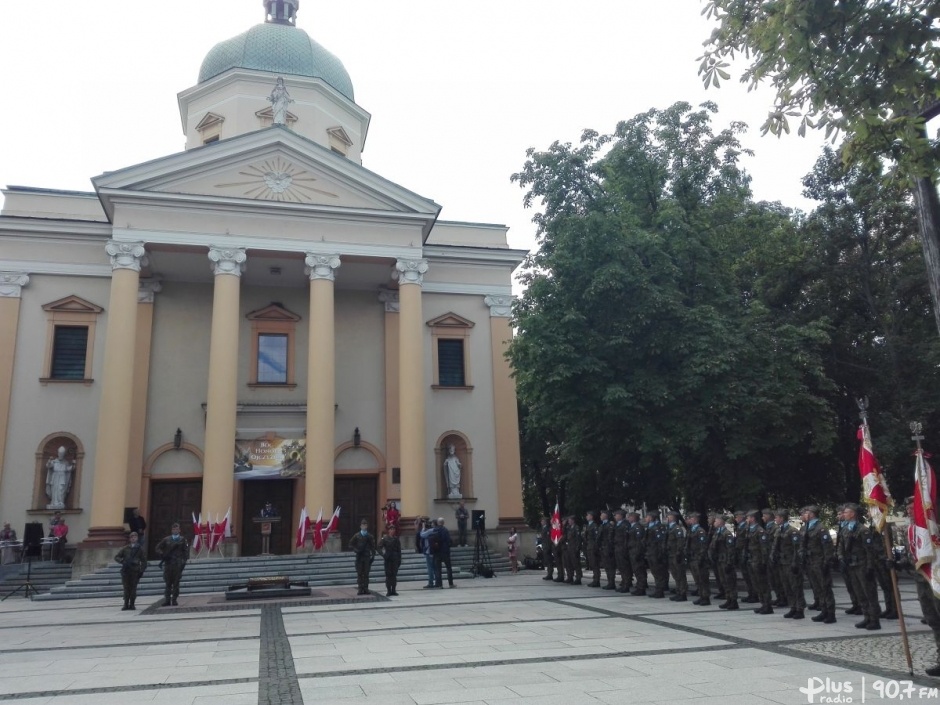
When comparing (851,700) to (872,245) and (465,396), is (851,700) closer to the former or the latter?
(872,245)

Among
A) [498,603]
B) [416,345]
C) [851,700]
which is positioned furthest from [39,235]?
[851,700]

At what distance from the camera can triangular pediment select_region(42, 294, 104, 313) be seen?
22375mm

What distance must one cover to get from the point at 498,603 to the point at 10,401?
52.9 feet

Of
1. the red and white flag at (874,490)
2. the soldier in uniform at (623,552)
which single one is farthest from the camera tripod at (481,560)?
the red and white flag at (874,490)

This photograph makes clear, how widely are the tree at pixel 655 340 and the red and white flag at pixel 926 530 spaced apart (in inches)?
312

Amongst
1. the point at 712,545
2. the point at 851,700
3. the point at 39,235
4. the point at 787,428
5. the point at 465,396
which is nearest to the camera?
the point at 851,700

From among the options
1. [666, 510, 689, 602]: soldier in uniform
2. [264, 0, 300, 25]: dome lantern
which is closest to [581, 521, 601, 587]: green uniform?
[666, 510, 689, 602]: soldier in uniform

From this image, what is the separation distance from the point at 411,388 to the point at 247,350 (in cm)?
570

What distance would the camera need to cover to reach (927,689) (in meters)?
6.19

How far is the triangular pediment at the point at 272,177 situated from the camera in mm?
22031

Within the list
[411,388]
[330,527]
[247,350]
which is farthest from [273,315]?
[330,527]

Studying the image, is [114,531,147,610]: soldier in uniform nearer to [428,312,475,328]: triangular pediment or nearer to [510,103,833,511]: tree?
[510,103,833,511]: tree

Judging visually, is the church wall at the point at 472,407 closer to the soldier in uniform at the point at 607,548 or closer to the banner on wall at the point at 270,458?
the banner on wall at the point at 270,458

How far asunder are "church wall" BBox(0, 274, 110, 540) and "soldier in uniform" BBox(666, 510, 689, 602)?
16366mm
